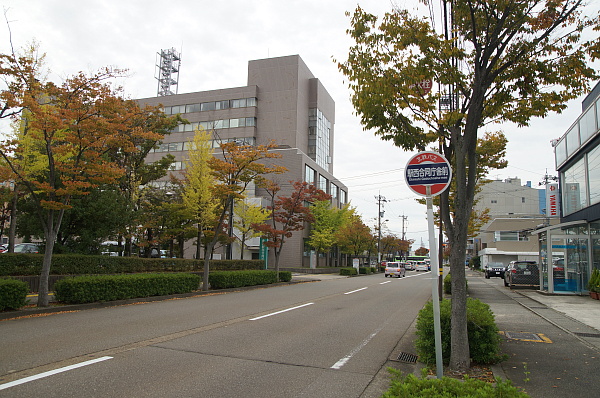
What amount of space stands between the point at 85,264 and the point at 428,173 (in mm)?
16972

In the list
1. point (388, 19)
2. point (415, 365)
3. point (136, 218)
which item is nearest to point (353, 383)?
point (415, 365)

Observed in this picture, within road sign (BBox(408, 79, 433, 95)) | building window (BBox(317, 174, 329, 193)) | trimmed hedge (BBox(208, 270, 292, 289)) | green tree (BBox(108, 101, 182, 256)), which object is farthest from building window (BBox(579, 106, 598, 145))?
building window (BBox(317, 174, 329, 193))

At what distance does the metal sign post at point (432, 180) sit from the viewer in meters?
4.83

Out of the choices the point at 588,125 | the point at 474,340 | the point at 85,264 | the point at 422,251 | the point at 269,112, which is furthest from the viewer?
the point at 422,251

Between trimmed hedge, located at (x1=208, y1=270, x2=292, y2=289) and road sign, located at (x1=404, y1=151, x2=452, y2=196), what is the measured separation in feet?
51.8

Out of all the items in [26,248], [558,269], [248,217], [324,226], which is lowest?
[558,269]

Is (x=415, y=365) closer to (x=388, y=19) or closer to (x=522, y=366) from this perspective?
(x=522, y=366)

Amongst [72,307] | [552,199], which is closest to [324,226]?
[552,199]

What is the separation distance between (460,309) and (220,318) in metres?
6.77

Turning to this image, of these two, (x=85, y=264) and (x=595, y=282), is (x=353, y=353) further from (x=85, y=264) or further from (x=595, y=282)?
(x=85, y=264)

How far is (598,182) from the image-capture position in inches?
659

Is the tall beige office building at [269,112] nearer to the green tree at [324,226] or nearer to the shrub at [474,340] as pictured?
the green tree at [324,226]

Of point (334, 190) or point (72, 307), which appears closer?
point (72, 307)

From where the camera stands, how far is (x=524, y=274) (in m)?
22.6
